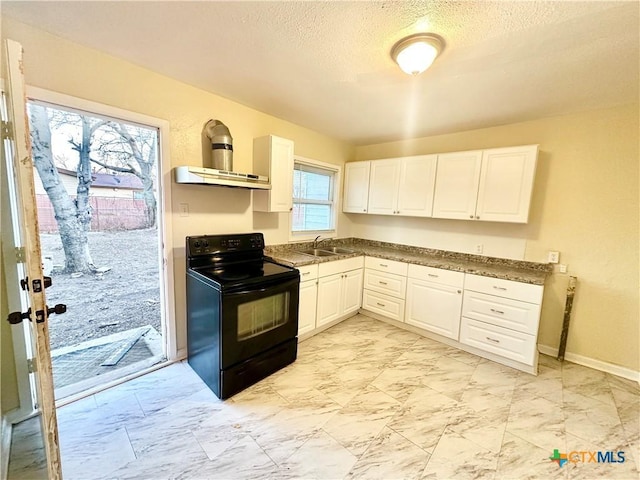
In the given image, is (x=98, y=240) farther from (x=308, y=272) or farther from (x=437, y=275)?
(x=437, y=275)

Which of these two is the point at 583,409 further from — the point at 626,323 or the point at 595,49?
the point at 595,49

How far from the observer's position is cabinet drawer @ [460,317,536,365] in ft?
8.02

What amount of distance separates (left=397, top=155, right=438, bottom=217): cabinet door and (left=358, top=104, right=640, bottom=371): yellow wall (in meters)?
0.74

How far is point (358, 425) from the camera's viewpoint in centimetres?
181

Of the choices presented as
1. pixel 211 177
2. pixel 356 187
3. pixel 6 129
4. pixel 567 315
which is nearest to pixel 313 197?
pixel 356 187

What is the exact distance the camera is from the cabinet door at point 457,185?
291 cm

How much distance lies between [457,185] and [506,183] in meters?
0.46

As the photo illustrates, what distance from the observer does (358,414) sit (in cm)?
191

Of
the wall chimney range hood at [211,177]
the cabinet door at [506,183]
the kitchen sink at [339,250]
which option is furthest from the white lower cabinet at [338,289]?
the cabinet door at [506,183]

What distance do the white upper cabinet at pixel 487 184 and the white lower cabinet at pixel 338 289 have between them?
1232 mm

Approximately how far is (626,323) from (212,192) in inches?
158

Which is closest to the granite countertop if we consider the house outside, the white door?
the house outside

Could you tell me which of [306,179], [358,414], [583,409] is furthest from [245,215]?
[583,409]

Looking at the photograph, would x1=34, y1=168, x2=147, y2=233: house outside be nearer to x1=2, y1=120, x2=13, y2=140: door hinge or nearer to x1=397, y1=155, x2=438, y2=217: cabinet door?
x1=2, y1=120, x2=13, y2=140: door hinge
